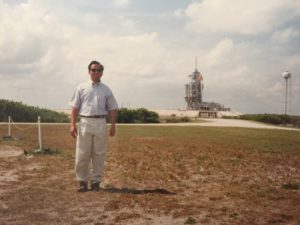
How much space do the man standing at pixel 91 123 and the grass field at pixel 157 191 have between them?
490 mm

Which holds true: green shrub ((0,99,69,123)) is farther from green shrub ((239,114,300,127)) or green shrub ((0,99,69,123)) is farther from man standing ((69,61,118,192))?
man standing ((69,61,118,192))

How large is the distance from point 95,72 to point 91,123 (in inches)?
38.4

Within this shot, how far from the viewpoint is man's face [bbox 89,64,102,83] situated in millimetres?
8602

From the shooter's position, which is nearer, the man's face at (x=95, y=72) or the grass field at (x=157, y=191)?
the grass field at (x=157, y=191)

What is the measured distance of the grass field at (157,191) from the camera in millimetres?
6527

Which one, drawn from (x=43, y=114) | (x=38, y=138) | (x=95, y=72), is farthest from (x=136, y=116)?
(x=95, y=72)

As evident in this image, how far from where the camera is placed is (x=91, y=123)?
859 cm

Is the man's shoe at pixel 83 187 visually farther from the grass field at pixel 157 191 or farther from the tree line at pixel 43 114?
the tree line at pixel 43 114

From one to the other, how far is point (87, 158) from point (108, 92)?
134 cm

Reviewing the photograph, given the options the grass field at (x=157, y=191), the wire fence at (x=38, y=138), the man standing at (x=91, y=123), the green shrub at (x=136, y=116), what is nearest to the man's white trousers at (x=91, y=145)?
the man standing at (x=91, y=123)

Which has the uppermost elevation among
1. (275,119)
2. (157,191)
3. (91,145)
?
(275,119)

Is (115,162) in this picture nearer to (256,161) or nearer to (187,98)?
(256,161)

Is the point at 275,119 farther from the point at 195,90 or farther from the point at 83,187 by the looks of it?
the point at 83,187

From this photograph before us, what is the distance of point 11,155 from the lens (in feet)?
49.7
